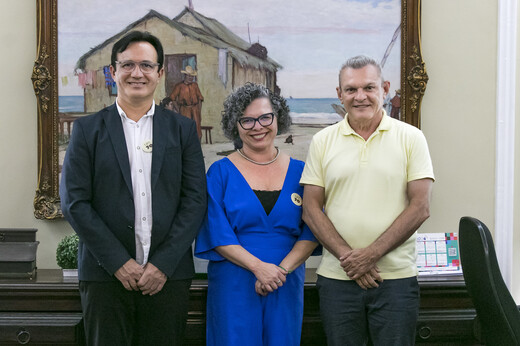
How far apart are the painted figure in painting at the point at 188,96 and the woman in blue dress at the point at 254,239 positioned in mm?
592

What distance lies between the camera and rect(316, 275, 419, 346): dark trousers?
2.11m

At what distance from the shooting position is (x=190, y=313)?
2.61 metres

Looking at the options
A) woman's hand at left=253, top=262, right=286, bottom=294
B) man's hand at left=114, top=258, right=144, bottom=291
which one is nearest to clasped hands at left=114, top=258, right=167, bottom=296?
man's hand at left=114, top=258, right=144, bottom=291

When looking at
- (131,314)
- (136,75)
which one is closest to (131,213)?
(131,314)

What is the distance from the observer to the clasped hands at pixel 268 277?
7.14 feet

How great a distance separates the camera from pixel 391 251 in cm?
215

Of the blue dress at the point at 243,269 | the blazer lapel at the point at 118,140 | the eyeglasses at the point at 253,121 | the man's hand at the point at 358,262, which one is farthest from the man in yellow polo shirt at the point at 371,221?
the blazer lapel at the point at 118,140

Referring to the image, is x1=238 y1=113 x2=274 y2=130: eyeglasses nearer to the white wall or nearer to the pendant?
the pendant

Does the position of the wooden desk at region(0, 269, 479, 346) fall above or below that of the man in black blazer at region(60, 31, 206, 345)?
below

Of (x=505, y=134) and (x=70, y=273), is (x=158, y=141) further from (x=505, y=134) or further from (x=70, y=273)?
(x=505, y=134)

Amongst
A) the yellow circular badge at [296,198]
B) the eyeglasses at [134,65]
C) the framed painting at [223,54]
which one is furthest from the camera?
the framed painting at [223,54]

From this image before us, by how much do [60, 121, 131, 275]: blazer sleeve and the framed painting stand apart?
827 millimetres

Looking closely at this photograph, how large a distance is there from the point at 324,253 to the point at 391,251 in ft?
0.85

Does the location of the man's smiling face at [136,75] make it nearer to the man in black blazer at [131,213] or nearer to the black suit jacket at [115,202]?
the man in black blazer at [131,213]
